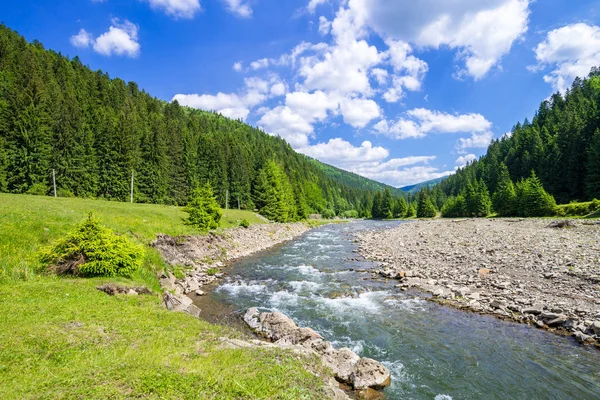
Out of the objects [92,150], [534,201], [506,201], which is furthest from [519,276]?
[506,201]

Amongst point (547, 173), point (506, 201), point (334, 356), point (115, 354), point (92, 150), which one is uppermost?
point (92, 150)

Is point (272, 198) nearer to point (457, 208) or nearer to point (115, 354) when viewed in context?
point (115, 354)

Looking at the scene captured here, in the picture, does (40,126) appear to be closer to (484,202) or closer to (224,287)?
(224,287)

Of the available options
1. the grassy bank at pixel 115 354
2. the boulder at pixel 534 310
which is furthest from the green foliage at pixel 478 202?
the grassy bank at pixel 115 354

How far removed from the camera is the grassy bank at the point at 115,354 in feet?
19.4

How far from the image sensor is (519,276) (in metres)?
18.3

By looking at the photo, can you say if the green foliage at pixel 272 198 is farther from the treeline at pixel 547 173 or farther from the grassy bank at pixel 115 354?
the treeline at pixel 547 173

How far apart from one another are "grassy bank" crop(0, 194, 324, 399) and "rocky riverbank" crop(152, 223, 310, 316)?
A: 368 cm

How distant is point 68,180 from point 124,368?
57.2m

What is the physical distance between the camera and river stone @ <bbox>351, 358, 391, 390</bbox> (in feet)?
29.0

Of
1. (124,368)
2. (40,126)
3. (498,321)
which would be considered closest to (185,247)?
(124,368)

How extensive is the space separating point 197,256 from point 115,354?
20.9 meters

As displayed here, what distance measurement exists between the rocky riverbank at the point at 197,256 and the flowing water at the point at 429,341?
2.13 meters

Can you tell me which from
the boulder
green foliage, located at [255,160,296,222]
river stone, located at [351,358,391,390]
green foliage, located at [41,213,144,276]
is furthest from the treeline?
green foliage, located at [41,213,144,276]
